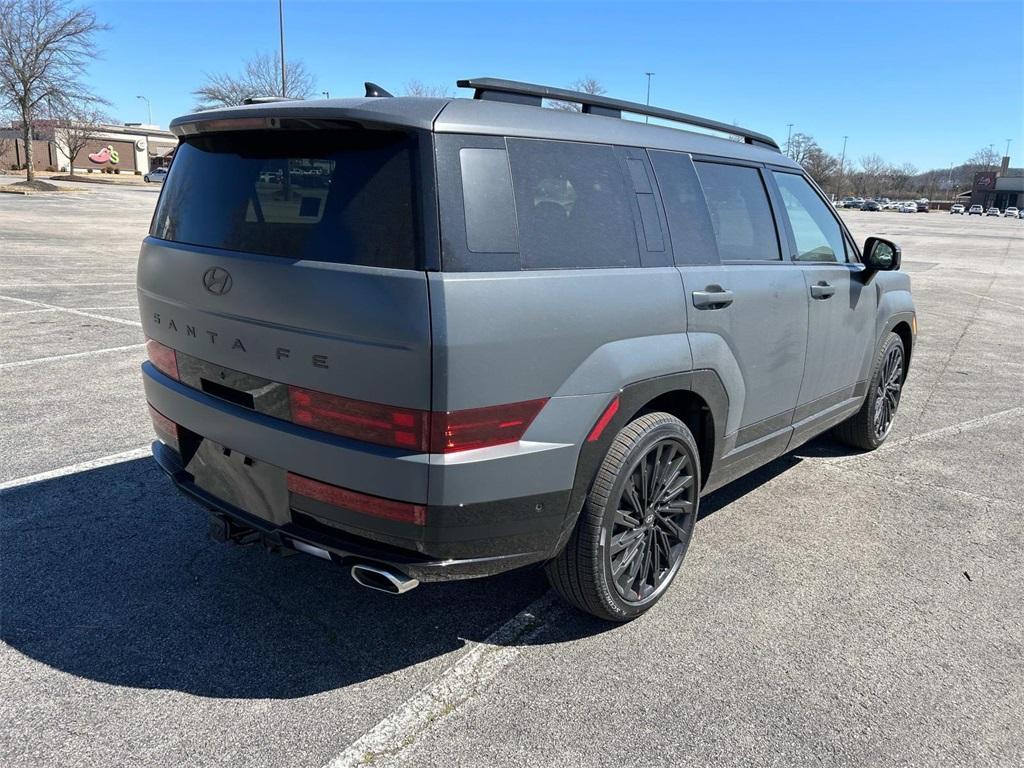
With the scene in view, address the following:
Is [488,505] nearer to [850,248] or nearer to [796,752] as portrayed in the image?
[796,752]

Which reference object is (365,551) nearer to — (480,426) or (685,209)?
(480,426)

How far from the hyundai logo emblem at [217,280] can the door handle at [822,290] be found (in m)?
2.90

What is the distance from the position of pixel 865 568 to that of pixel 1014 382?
18.0 ft


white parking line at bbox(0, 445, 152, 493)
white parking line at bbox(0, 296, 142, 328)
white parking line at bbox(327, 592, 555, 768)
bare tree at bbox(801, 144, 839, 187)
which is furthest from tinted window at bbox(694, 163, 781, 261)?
bare tree at bbox(801, 144, 839, 187)

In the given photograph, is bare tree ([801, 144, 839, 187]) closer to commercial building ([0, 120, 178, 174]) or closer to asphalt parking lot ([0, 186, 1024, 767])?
commercial building ([0, 120, 178, 174])

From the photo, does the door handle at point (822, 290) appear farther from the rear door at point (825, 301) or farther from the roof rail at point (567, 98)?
the roof rail at point (567, 98)

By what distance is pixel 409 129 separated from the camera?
7.68 feet

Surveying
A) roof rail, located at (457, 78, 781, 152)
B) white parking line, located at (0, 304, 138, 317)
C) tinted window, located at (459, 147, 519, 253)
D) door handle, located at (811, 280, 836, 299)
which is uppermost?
roof rail, located at (457, 78, 781, 152)

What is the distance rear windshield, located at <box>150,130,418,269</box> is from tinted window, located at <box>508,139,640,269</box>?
424 mm

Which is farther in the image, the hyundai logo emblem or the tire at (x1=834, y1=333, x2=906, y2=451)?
the tire at (x1=834, y1=333, x2=906, y2=451)

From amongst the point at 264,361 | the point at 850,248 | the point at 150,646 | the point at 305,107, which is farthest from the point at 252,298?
the point at 850,248

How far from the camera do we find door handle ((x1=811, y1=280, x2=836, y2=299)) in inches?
158

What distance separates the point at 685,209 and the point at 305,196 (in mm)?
1608

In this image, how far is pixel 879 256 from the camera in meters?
4.57
